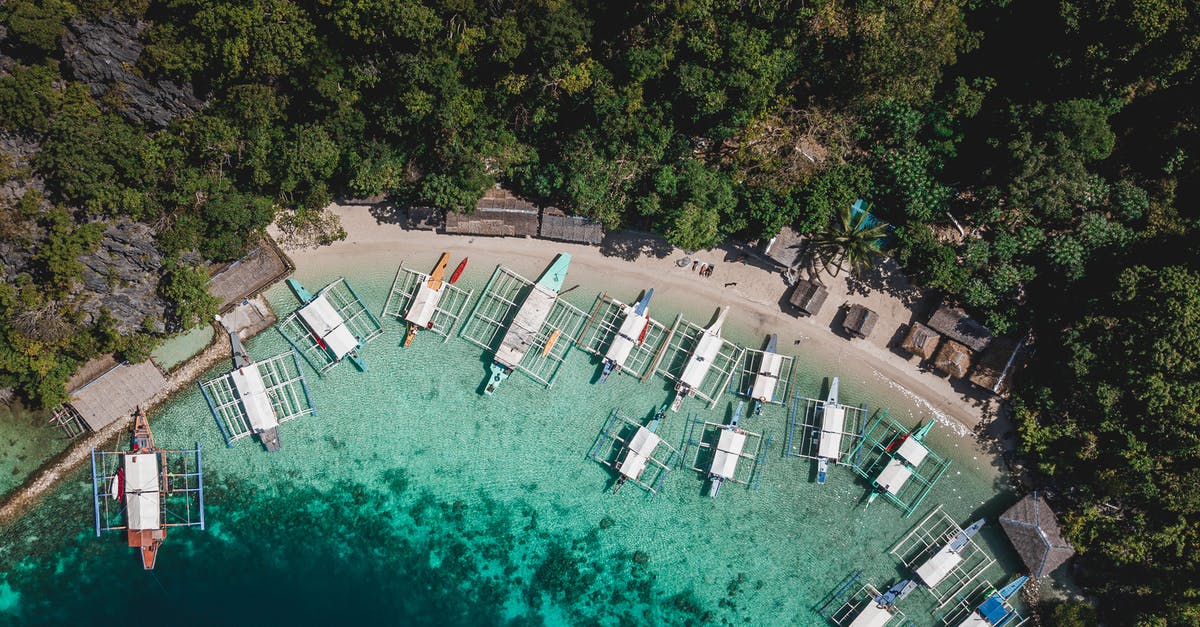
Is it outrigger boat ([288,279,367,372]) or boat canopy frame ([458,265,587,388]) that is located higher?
boat canopy frame ([458,265,587,388])

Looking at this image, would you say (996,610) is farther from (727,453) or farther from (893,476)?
Result: (727,453)

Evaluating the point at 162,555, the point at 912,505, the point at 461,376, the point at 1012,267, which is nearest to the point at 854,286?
the point at 1012,267

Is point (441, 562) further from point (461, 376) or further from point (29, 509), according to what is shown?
point (29, 509)

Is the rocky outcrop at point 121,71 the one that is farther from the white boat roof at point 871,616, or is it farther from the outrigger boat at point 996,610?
the outrigger boat at point 996,610

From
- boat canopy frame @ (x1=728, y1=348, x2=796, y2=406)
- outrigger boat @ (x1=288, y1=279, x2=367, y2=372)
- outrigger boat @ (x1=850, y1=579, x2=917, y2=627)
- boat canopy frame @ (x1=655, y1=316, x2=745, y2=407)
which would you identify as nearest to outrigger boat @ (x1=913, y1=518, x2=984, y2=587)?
outrigger boat @ (x1=850, y1=579, x2=917, y2=627)

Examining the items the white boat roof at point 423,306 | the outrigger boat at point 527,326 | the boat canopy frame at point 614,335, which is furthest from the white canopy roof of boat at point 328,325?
the boat canopy frame at point 614,335

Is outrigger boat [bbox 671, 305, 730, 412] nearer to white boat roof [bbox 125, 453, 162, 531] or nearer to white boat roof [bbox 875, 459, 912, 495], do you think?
white boat roof [bbox 875, 459, 912, 495]

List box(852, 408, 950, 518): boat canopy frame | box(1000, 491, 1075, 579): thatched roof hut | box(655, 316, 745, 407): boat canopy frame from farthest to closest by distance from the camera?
1. box(655, 316, 745, 407): boat canopy frame
2. box(852, 408, 950, 518): boat canopy frame
3. box(1000, 491, 1075, 579): thatched roof hut
